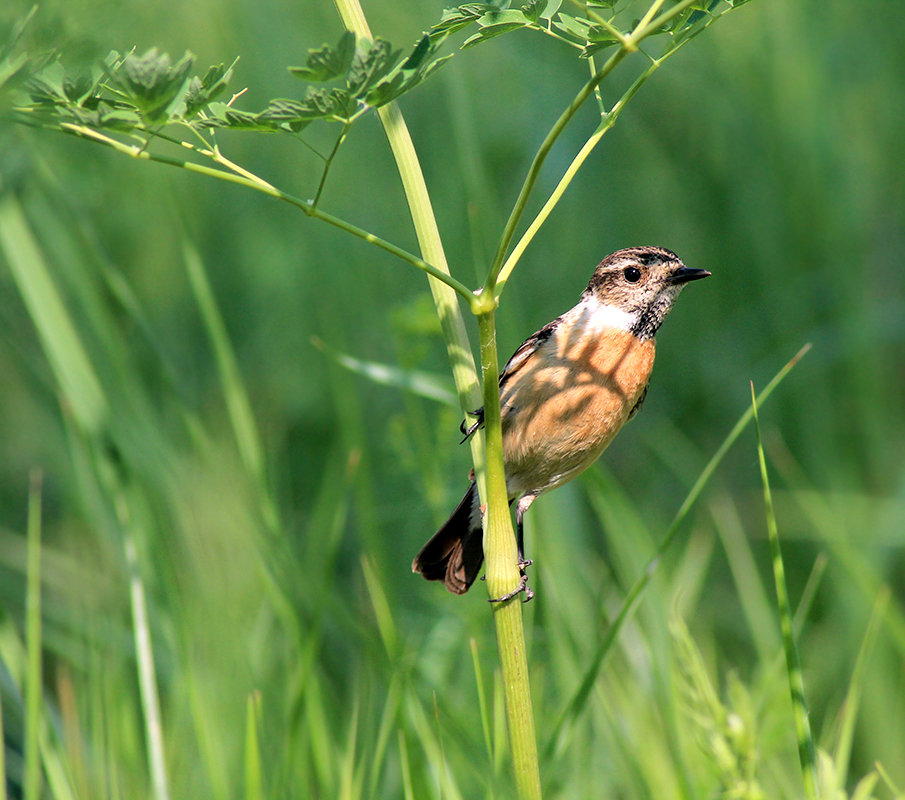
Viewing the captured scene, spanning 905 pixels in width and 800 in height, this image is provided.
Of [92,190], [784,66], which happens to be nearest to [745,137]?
[784,66]

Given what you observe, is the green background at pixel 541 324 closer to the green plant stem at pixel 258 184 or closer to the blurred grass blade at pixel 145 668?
the blurred grass blade at pixel 145 668

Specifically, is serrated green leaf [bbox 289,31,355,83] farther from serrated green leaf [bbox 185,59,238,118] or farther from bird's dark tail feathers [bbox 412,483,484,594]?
bird's dark tail feathers [bbox 412,483,484,594]

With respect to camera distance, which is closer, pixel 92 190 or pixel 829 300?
pixel 92 190

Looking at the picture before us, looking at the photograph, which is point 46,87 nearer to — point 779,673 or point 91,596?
point 91,596

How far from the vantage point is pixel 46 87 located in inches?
60.0

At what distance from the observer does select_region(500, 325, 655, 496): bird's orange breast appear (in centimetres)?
298

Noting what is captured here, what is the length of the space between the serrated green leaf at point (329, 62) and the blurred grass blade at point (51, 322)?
1.55 m

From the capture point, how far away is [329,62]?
4.88ft

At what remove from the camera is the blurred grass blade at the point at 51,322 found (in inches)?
109

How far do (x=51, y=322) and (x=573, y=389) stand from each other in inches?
57.9

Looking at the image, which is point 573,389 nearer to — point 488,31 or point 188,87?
point 488,31

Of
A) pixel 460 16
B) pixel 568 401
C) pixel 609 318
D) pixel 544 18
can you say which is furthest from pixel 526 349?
pixel 460 16

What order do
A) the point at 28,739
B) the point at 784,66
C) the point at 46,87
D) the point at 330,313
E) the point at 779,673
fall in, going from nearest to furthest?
the point at 46,87, the point at 28,739, the point at 779,673, the point at 330,313, the point at 784,66

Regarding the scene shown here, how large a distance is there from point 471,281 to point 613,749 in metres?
2.89
